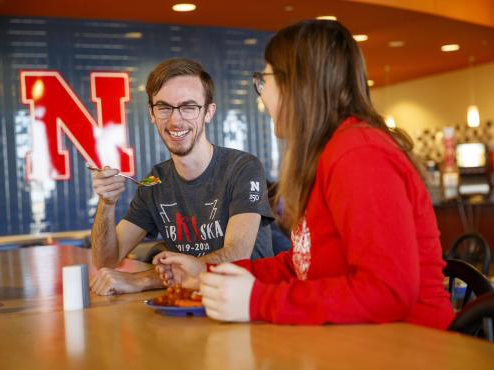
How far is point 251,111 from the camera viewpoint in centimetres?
696

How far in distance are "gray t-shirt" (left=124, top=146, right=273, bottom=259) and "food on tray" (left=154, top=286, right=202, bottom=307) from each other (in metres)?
0.83

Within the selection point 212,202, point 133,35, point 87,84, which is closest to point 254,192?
point 212,202

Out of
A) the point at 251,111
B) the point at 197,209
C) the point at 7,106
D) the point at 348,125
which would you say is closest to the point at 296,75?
the point at 348,125

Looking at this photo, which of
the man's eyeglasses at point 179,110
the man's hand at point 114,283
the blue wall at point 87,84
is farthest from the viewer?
the blue wall at point 87,84

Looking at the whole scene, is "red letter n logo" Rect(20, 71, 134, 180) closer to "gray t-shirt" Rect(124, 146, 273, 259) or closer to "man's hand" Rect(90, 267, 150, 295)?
"gray t-shirt" Rect(124, 146, 273, 259)

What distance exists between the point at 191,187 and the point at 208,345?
1.33 m

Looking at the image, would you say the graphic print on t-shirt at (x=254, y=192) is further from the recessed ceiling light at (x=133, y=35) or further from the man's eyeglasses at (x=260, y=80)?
the recessed ceiling light at (x=133, y=35)

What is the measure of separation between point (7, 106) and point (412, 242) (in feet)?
17.6

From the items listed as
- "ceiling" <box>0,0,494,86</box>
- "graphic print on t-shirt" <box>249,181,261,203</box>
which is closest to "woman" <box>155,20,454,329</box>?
"graphic print on t-shirt" <box>249,181,261,203</box>

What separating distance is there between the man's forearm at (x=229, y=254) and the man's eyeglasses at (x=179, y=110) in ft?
1.73

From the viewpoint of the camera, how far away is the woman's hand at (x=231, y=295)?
1261mm

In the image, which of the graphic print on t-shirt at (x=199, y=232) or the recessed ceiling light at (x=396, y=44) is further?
the recessed ceiling light at (x=396, y=44)

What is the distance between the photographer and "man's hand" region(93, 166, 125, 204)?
216 cm

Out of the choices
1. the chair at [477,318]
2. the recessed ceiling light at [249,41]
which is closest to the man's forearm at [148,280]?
the chair at [477,318]
